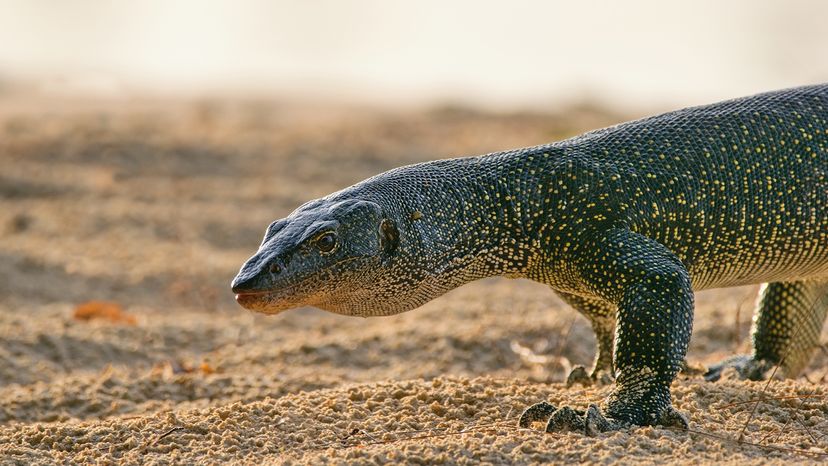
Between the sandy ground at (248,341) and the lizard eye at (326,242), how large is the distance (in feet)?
2.72

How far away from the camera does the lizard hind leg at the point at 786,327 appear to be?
6.84 m

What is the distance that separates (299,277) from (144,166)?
10148mm

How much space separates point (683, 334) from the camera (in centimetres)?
508

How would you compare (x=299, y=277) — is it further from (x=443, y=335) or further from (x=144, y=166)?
(x=144, y=166)

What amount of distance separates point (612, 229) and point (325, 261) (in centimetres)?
141

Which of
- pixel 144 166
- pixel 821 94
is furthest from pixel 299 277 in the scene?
pixel 144 166

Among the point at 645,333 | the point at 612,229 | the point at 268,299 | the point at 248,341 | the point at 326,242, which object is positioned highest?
the point at 326,242

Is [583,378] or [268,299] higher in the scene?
[268,299]

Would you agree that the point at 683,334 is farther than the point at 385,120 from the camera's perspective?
No

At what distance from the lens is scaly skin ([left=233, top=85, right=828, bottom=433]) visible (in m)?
5.04

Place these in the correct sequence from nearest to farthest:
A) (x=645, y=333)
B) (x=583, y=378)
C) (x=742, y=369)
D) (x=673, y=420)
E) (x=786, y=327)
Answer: (x=673, y=420) < (x=645, y=333) < (x=583, y=378) < (x=742, y=369) < (x=786, y=327)

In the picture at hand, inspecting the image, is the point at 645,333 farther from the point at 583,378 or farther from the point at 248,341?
the point at 248,341

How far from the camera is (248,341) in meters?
8.44

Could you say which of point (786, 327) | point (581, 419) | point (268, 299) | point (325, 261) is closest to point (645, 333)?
point (581, 419)
